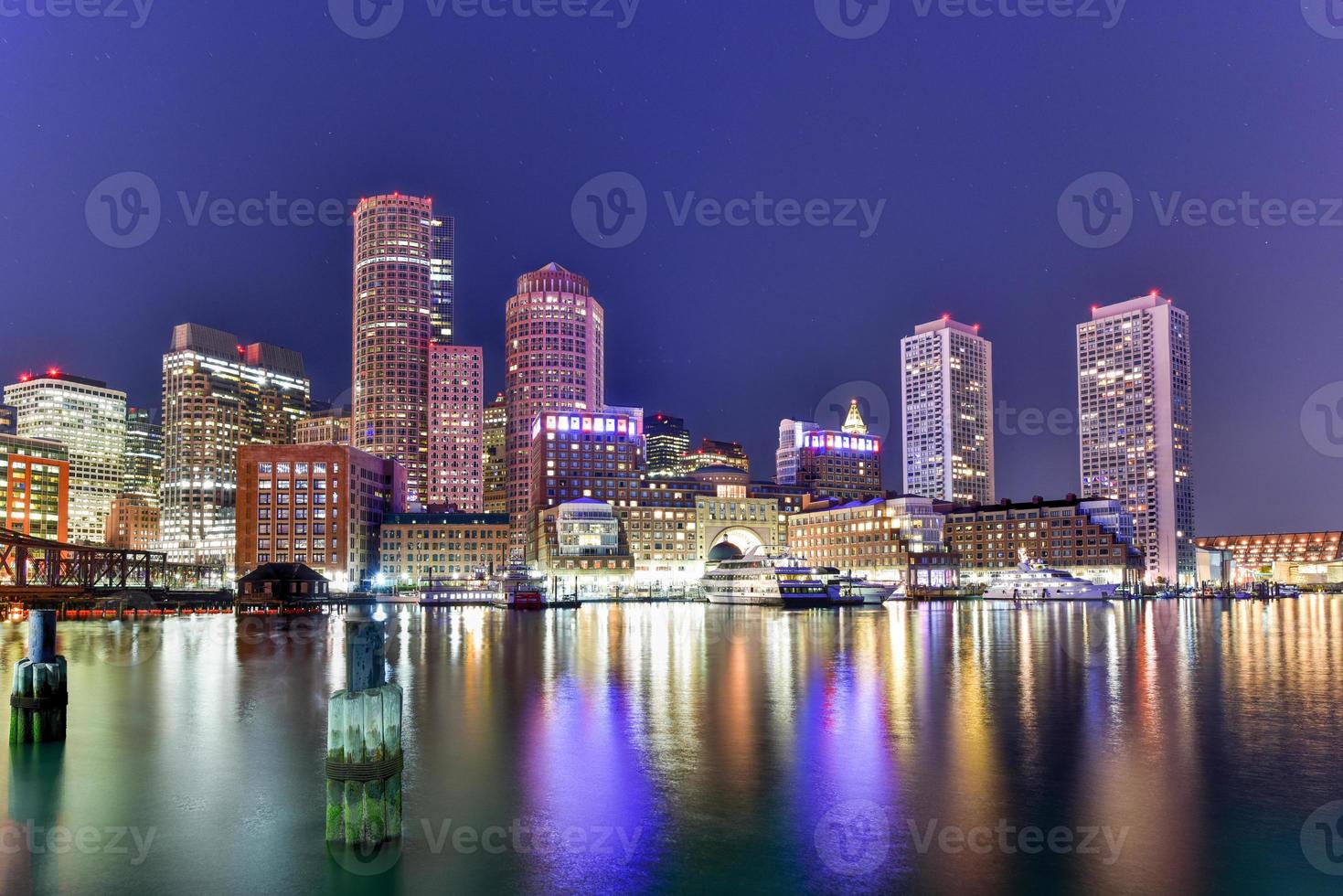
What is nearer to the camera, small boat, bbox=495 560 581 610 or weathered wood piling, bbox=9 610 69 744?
weathered wood piling, bbox=9 610 69 744

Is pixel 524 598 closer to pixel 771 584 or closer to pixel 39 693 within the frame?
pixel 771 584

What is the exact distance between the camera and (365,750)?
19641 millimetres

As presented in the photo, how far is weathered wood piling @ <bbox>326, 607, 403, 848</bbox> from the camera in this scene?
1950 centimetres

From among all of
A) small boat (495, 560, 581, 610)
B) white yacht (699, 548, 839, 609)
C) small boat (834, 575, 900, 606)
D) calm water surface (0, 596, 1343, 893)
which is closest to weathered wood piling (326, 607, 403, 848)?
calm water surface (0, 596, 1343, 893)

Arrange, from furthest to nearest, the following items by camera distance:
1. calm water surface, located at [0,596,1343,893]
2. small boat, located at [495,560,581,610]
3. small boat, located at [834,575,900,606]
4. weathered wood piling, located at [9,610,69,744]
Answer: small boat, located at [834,575,900,606]
small boat, located at [495,560,581,610]
weathered wood piling, located at [9,610,69,744]
calm water surface, located at [0,596,1343,893]

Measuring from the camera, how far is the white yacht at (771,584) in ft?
543

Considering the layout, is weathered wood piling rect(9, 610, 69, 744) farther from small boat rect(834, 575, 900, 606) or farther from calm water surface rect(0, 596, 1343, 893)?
small boat rect(834, 575, 900, 606)

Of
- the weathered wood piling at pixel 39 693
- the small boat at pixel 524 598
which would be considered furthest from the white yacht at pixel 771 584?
the weathered wood piling at pixel 39 693

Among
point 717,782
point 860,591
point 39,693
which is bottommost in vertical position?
point 860,591

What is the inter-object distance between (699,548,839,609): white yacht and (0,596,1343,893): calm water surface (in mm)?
105931

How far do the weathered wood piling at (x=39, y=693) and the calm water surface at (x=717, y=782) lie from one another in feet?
4.12

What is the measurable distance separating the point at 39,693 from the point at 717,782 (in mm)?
23461

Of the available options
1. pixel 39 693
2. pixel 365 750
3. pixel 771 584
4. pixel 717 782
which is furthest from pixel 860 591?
pixel 365 750

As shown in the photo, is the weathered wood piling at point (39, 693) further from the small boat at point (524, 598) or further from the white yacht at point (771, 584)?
the white yacht at point (771, 584)
